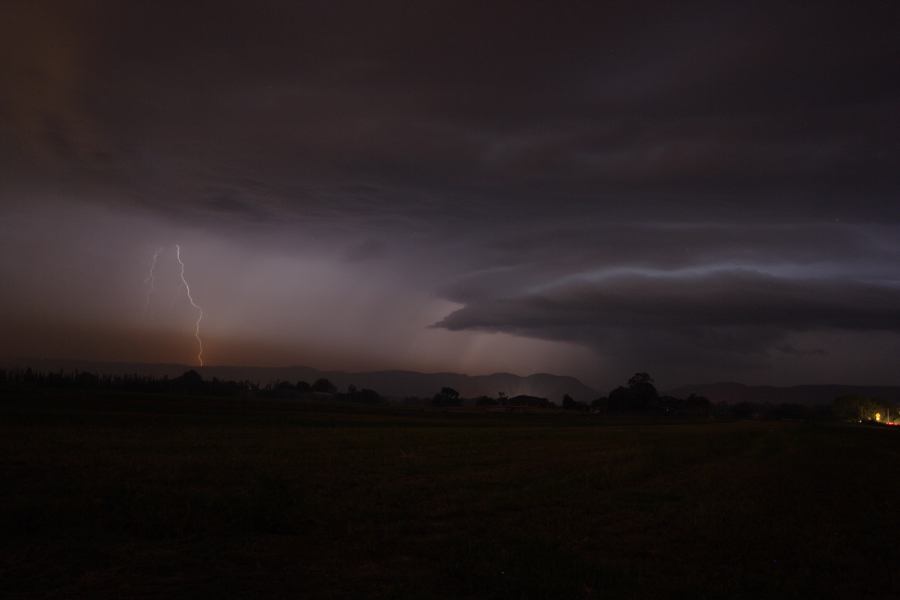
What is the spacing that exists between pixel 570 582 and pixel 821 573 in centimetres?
461

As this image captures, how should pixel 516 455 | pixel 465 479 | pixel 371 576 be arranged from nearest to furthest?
1. pixel 371 576
2. pixel 465 479
3. pixel 516 455

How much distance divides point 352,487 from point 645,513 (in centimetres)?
844

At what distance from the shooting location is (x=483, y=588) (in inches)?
380

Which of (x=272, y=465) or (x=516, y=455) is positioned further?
(x=516, y=455)

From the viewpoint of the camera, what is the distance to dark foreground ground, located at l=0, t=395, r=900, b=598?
995 centimetres

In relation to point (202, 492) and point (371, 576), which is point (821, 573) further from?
point (202, 492)

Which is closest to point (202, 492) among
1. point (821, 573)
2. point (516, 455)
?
point (821, 573)

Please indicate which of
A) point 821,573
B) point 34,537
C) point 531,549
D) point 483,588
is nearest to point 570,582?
point 483,588

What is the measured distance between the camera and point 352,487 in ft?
64.2

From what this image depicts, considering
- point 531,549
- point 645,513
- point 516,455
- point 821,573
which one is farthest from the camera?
point 516,455

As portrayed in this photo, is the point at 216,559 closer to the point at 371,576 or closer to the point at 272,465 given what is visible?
the point at 371,576

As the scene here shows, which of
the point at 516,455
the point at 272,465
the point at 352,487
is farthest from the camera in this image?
the point at 516,455

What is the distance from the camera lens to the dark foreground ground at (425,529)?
9945 mm

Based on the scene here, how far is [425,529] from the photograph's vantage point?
14102 mm
